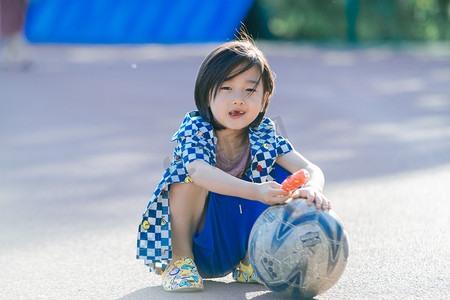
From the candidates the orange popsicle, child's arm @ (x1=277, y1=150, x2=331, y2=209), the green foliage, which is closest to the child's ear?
child's arm @ (x1=277, y1=150, x2=331, y2=209)

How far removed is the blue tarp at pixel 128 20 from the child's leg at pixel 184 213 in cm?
1652

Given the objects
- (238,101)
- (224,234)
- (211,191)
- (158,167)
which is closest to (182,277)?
(224,234)

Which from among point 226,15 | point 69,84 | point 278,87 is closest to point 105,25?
point 226,15

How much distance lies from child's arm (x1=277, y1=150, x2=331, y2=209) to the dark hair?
0.23m

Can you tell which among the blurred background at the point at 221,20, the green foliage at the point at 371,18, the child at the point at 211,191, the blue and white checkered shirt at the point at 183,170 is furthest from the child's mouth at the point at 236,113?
the green foliage at the point at 371,18

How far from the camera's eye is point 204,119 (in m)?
3.52

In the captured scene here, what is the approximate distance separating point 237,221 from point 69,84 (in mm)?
9205

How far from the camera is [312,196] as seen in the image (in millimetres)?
3146

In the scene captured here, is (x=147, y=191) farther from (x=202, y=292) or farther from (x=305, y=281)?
(x=305, y=281)

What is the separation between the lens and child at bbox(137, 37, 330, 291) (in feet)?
11.1

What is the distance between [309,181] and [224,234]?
1.58 feet

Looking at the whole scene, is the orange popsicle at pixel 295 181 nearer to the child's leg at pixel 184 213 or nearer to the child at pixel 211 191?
the child at pixel 211 191

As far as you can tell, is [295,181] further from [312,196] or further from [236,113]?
[236,113]

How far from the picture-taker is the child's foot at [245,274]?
11.4ft
